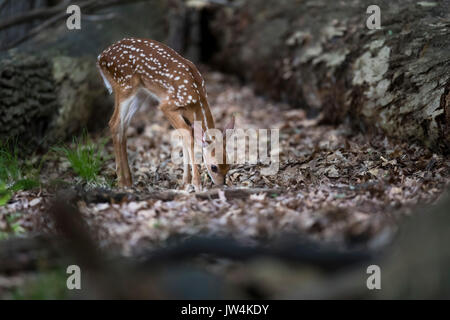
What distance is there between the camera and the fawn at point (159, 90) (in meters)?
5.44

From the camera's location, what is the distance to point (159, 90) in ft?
18.1

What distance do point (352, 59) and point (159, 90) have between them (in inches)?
125

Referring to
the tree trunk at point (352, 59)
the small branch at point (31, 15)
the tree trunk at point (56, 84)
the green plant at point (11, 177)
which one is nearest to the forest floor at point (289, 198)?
the green plant at point (11, 177)

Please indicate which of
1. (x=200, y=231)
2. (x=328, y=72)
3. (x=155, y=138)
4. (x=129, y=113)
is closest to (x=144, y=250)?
(x=200, y=231)

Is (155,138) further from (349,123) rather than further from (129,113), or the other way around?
(349,123)

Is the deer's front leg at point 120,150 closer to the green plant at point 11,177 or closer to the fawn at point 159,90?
the fawn at point 159,90

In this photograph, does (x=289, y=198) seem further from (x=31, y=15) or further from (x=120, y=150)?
(x=31, y=15)

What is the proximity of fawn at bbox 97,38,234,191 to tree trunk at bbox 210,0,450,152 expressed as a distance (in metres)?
2.33

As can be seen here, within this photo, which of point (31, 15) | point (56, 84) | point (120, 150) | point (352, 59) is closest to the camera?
point (120, 150)

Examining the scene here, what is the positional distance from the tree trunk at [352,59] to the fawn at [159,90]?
2328 mm

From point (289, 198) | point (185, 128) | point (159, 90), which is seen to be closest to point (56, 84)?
point (159, 90)

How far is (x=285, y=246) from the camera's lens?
10.4 feet

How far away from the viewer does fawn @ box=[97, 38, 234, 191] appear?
17.8 ft
